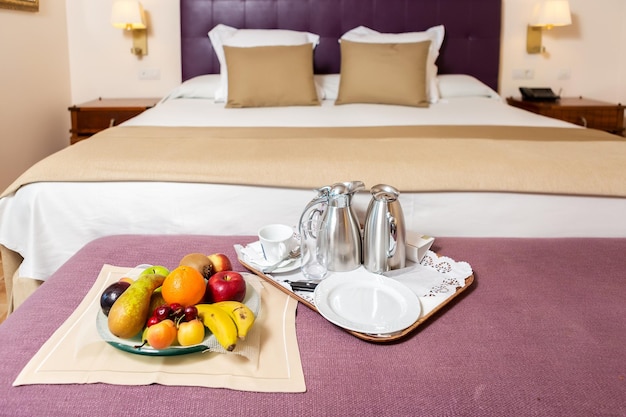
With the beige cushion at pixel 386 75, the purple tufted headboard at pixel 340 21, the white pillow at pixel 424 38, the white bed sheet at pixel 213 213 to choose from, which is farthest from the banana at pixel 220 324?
the purple tufted headboard at pixel 340 21

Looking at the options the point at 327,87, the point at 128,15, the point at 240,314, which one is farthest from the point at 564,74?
the point at 240,314

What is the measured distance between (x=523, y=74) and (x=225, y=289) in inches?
128

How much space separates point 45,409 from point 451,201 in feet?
4.14

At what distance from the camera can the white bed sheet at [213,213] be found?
1.71 meters

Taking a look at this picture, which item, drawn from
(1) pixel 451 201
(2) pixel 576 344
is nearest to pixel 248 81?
(1) pixel 451 201

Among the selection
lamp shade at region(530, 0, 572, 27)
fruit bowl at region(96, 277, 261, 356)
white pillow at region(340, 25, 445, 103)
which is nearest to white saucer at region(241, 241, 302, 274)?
fruit bowl at region(96, 277, 261, 356)

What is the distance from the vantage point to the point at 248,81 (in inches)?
116

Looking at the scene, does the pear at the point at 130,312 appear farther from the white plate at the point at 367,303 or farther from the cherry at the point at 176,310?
the white plate at the point at 367,303

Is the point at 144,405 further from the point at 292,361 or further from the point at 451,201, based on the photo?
the point at 451,201

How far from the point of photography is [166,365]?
0.95 meters

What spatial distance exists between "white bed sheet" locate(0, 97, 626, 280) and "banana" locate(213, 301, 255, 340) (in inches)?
27.8

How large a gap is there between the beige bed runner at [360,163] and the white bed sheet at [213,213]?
36mm

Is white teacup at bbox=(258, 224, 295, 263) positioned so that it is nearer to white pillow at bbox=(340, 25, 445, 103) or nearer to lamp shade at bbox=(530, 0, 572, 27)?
white pillow at bbox=(340, 25, 445, 103)

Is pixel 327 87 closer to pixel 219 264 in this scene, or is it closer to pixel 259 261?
pixel 259 261
